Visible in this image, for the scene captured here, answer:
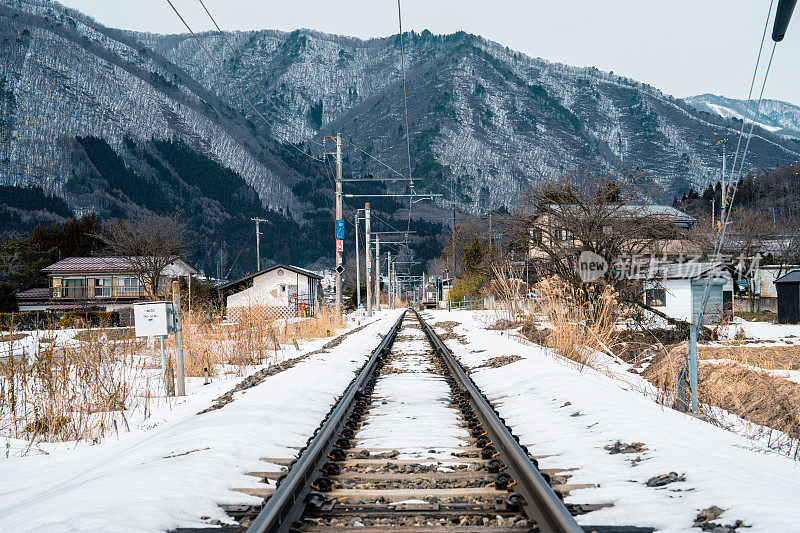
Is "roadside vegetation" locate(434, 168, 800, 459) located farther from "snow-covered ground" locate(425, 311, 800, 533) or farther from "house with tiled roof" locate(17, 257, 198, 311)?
"house with tiled roof" locate(17, 257, 198, 311)

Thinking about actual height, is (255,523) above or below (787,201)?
below

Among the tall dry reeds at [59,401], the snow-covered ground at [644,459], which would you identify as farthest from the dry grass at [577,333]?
the tall dry reeds at [59,401]

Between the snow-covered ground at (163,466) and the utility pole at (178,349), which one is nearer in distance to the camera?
the snow-covered ground at (163,466)

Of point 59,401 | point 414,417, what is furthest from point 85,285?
point 414,417

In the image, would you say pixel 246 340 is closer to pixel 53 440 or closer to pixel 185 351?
pixel 185 351

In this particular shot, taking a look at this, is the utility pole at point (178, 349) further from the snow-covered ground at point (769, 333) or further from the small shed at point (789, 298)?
the small shed at point (789, 298)

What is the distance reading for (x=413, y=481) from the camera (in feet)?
12.8

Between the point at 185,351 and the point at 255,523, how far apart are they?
952cm

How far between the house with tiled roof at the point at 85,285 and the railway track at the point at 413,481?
58486 millimetres

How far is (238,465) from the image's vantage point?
4.19m

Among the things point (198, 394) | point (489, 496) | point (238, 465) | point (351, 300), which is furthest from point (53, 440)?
point (351, 300)

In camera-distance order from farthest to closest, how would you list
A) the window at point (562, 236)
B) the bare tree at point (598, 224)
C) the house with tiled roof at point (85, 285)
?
the house with tiled roof at point (85, 285) → the window at point (562, 236) → the bare tree at point (598, 224)

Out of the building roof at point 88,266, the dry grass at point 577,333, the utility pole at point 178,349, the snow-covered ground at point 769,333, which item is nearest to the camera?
the utility pole at point 178,349

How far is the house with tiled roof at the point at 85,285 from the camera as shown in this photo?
6009 cm
